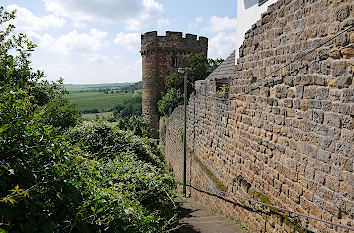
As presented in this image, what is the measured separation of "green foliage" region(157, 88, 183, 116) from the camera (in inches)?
867

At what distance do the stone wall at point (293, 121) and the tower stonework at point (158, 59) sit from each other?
17797mm

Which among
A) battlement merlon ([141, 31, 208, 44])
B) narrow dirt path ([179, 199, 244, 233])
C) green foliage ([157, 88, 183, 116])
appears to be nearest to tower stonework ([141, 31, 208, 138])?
battlement merlon ([141, 31, 208, 44])

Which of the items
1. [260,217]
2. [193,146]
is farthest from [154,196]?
[193,146]

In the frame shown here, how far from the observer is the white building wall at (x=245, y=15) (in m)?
5.62

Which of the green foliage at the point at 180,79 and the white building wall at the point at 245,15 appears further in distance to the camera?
the green foliage at the point at 180,79

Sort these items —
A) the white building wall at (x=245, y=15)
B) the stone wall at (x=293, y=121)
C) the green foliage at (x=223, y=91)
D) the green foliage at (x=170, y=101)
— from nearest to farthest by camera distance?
the stone wall at (x=293, y=121) → the white building wall at (x=245, y=15) → the green foliage at (x=223, y=91) → the green foliage at (x=170, y=101)

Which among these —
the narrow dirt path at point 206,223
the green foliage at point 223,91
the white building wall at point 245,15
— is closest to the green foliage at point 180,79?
the green foliage at point 223,91

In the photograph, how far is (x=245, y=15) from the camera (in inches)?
243

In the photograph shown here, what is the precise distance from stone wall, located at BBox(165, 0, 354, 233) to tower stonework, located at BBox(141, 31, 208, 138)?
1780cm

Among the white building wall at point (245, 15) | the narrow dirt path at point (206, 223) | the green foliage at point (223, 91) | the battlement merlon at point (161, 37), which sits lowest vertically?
the narrow dirt path at point (206, 223)

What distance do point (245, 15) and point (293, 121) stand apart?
10.7 feet

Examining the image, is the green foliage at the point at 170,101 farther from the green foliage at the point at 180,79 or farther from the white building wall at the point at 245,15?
the white building wall at the point at 245,15

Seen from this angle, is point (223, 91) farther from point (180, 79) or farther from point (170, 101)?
point (180, 79)

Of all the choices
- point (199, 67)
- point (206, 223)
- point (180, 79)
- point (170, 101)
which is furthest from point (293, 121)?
point (180, 79)
